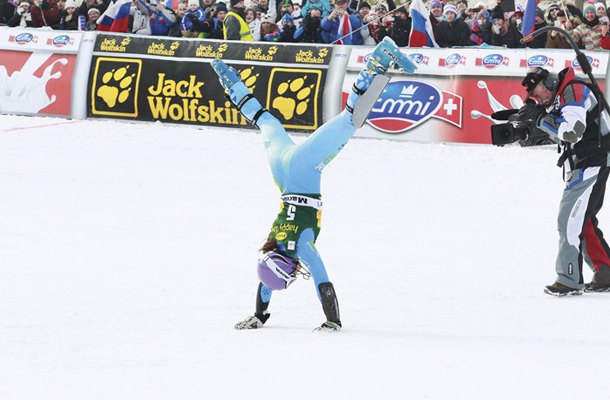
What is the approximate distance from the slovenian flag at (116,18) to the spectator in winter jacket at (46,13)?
1317 mm

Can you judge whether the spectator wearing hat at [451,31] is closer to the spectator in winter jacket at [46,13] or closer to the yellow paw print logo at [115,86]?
the yellow paw print logo at [115,86]

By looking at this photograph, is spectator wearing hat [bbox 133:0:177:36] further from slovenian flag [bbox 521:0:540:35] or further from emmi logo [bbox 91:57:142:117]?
slovenian flag [bbox 521:0:540:35]

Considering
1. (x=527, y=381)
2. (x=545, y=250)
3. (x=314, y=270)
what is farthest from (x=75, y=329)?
(x=545, y=250)

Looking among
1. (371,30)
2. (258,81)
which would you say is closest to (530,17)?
(371,30)

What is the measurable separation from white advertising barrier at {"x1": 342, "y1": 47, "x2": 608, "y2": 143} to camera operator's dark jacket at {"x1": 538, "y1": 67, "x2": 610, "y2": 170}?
5201mm

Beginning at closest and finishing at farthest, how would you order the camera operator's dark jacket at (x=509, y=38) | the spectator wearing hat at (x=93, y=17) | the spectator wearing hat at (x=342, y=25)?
the camera operator's dark jacket at (x=509, y=38), the spectator wearing hat at (x=342, y=25), the spectator wearing hat at (x=93, y=17)

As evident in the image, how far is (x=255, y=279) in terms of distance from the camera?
652 centimetres

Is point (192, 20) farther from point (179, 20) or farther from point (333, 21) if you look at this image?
point (333, 21)

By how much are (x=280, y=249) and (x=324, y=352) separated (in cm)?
75

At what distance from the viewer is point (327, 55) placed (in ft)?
40.4

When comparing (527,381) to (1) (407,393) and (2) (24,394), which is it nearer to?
(1) (407,393)

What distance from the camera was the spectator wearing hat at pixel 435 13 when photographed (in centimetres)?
1263

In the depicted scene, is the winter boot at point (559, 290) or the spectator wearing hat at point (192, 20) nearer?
the winter boot at point (559, 290)

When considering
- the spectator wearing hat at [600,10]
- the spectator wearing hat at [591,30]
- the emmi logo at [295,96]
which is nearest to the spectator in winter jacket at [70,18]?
the emmi logo at [295,96]
